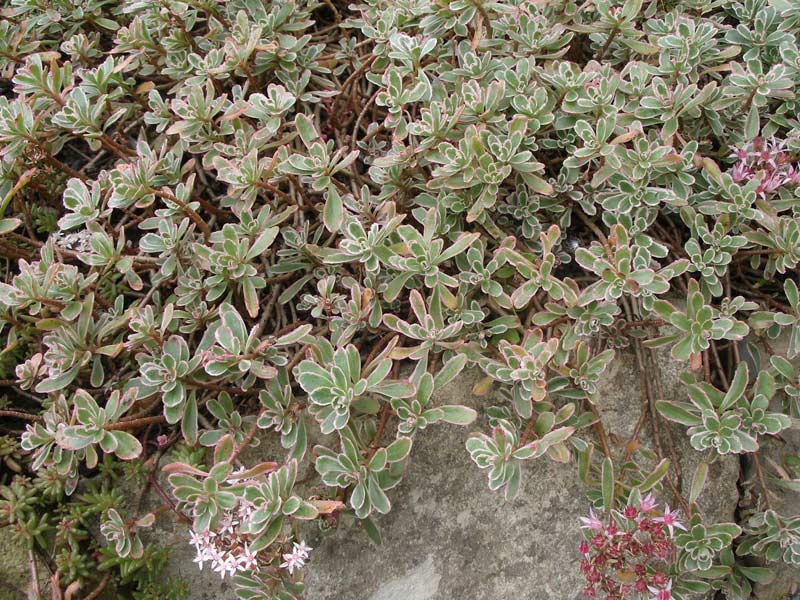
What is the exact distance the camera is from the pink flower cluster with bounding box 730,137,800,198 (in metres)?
2.21

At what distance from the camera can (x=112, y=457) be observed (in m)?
2.18

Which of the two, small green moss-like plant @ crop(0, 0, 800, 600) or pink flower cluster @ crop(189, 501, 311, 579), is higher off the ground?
small green moss-like plant @ crop(0, 0, 800, 600)

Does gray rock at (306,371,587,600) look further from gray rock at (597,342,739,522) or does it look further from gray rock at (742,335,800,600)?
gray rock at (742,335,800,600)

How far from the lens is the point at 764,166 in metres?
2.30

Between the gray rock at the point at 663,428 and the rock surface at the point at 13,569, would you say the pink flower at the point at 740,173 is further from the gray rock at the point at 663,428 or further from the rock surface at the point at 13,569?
the rock surface at the point at 13,569

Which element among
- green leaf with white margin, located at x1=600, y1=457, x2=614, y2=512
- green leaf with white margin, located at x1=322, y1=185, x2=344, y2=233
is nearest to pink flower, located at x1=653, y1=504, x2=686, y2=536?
green leaf with white margin, located at x1=600, y1=457, x2=614, y2=512

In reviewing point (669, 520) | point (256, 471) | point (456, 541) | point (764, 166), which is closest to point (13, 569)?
point (256, 471)

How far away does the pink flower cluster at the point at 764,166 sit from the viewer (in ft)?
7.25

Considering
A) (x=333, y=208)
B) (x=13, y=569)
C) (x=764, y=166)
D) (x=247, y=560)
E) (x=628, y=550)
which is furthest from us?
(x=764, y=166)

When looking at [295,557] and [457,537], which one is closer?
[295,557]

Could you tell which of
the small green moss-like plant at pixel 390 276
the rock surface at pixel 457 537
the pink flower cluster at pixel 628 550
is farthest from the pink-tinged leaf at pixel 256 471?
the pink flower cluster at pixel 628 550

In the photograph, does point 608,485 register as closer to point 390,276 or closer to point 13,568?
point 390,276

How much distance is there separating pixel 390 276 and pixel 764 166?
1.29 metres

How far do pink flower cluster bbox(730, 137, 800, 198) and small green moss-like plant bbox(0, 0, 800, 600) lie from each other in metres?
0.01
